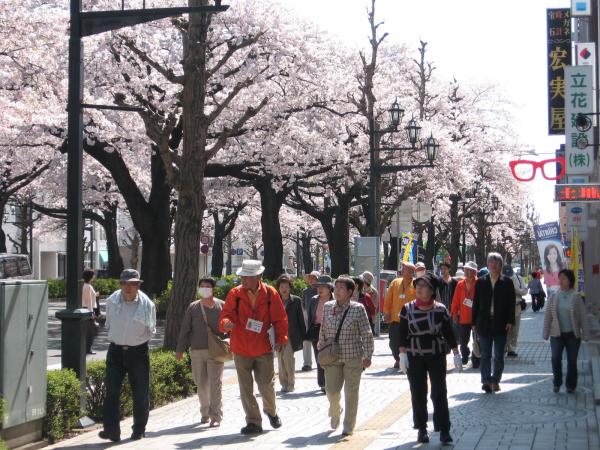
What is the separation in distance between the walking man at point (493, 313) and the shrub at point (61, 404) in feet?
17.5

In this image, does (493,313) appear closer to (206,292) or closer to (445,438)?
(206,292)

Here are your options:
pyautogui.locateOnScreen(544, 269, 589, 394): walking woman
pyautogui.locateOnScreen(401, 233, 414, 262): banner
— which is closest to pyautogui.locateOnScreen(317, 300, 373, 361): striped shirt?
pyautogui.locateOnScreen(544, 269, 589, 394): walking woman

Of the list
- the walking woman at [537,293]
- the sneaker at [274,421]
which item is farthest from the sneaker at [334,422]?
the walking woman at [537,293]

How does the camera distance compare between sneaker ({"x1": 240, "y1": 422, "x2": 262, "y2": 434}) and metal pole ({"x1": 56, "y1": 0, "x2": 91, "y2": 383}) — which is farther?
metal pole ({"x1": 56, "y1": 0, "x2": 91, "y2": 383})

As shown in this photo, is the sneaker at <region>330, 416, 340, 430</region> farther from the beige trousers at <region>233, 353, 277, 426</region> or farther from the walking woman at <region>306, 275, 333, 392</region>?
the walking woman at <region>306, 275, 333, 392</region>

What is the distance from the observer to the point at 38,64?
76.6 feet

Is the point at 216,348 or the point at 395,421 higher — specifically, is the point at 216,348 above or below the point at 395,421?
above

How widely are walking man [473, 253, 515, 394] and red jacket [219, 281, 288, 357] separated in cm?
379

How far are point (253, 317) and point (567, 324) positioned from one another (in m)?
4.83

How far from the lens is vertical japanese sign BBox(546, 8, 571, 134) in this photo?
28.6 metres

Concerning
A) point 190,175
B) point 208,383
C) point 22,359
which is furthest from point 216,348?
point 190,175

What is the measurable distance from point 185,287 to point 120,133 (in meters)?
15.2

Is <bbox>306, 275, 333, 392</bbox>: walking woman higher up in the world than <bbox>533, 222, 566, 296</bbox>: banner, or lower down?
lower down

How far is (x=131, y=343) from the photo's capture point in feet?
33.9
